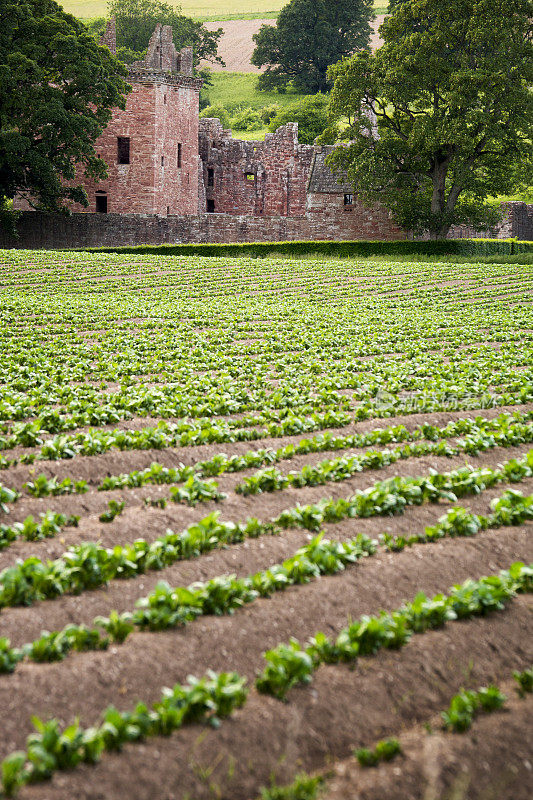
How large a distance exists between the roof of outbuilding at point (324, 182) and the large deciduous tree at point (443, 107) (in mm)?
5308

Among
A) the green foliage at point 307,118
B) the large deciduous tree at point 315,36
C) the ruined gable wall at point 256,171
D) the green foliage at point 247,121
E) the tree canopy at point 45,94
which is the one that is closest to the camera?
the tree canopy at point 45,94

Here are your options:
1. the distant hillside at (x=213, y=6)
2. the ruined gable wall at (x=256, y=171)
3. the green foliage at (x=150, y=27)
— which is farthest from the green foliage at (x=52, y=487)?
the distant hillside at (x=213, y=6)

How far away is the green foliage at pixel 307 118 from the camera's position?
281 ft

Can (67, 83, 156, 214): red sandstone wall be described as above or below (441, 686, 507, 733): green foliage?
above

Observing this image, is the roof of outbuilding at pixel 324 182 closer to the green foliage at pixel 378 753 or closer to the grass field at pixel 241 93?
the grass field at pixel 241 93

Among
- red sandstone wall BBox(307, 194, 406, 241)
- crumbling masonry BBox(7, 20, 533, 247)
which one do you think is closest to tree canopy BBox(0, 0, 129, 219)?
crumbling masonry BBox(7, 20, 533, 247)

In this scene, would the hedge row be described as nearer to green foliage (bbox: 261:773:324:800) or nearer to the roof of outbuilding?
the roof of outbuilding

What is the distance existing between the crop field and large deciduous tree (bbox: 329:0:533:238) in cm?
3705

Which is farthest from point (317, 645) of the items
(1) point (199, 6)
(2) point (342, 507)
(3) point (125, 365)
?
(1) point (199, 6)

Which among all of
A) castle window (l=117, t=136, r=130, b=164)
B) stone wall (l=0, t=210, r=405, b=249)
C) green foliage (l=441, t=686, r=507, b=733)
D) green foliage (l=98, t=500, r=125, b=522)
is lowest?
green foliage (l=441, t=686, r=507, b=733)

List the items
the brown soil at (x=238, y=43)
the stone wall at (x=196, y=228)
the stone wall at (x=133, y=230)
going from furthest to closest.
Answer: the brown soil at (x=238, y=43) → the stone wall at (x=196, y=228) → the stone wall at (x=133, y=230)

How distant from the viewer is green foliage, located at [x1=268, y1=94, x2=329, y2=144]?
85.8m

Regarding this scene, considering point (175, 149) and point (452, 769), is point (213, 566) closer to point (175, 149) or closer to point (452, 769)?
point (452, 769)

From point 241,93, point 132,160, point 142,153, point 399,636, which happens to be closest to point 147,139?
point 142,153
